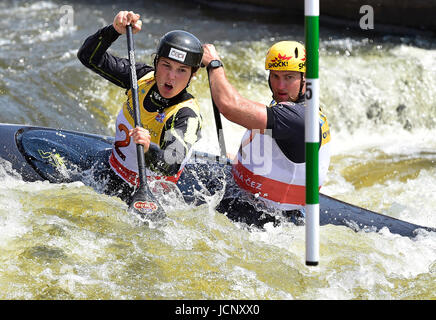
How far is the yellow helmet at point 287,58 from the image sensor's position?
136 inches

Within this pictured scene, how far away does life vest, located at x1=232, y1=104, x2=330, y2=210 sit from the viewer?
347 cm

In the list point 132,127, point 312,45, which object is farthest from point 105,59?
point 312,45

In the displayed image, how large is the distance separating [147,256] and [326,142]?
1.21 meters

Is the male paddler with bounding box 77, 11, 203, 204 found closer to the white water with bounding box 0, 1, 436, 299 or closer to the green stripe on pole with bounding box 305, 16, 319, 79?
the white water with bounding box 0, 1, 436, 299

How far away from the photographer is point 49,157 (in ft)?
13.2

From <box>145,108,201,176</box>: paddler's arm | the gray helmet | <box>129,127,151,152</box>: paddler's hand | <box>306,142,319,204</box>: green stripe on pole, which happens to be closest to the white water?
<box>145,108,201,176</box>: paddler's arm

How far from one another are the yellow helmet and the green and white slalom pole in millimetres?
713

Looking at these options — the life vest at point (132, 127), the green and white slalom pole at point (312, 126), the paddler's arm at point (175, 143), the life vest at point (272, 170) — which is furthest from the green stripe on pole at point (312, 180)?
the life vest at point (132, 127)

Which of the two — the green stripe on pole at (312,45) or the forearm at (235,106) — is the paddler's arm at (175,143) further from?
the green stripe on pole at (312,45)

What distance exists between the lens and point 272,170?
11.6 ft

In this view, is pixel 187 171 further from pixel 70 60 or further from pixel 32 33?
pixel 32 33

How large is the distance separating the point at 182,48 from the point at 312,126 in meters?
1.05

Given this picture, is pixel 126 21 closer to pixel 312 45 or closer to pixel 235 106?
pixel 235 106
